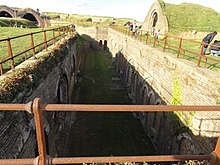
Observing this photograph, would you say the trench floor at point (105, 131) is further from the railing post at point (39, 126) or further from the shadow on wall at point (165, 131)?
the railing post at point (39, 126)

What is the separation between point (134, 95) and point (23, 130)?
1313 cm

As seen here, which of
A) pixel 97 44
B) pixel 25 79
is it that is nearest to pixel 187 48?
pixel 25 79

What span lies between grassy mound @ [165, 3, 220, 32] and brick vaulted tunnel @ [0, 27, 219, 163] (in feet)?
34.8

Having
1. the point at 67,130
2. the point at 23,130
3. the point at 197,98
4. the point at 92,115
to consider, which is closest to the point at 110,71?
the point at 92,115

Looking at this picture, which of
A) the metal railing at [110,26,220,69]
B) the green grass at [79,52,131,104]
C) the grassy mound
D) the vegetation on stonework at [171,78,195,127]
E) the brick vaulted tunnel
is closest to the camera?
the brick vaulted tunnel

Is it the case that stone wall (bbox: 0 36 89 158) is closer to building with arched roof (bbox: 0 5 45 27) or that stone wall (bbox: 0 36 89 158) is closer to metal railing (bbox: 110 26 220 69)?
metal railing (bbox: 110 26 220 69)

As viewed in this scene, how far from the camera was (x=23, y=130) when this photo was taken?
540 cm

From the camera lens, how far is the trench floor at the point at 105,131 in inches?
442

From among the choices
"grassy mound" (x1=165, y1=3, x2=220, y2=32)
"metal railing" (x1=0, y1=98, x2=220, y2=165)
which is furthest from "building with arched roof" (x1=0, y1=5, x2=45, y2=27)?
"metal railing" (x1=0, y1=98, x2=220, y2=165)

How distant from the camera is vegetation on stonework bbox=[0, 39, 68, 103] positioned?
4.81 metres

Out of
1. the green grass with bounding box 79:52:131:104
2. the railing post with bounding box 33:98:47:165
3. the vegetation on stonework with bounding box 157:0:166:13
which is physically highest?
the vegetation on stonework with bounding box 157:0:166:13

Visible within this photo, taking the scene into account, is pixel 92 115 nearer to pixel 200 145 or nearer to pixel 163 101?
pixel 163 101

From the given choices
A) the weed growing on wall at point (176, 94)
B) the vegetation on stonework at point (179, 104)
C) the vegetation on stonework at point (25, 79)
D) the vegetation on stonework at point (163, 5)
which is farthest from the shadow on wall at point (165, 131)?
the vegetation on stonework at point (163, 5)

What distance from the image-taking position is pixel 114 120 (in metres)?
14.5
